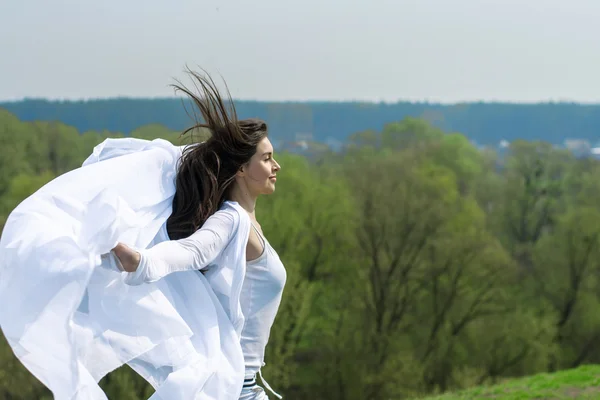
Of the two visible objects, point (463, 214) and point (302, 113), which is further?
point (302, 113)

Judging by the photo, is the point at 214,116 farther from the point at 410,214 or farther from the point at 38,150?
the point at 38,150

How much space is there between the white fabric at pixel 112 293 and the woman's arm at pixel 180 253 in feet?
0.16

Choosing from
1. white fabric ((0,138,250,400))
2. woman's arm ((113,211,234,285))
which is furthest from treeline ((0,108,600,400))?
woman's arm ((113,211,234,285))

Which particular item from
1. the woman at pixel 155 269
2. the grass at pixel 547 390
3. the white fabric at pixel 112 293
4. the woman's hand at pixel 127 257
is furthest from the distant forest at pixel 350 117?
the woman's hand at pixel 127 257

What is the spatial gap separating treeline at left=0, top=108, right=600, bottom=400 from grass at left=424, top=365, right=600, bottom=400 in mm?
14714

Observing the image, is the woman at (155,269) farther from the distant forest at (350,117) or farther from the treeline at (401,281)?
the treeline at (401,281)

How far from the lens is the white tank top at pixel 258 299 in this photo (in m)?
3.78

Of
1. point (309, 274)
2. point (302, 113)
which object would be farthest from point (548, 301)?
point (302, 113)

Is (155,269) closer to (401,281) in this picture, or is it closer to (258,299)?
(258,299)

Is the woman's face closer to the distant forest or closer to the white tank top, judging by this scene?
the white tank top

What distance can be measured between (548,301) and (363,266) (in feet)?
22.5

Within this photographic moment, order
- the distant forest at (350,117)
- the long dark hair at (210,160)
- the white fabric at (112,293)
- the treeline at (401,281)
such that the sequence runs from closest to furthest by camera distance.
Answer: the white fabric at (112,293) < the long dark hair at (210,160) < the treeline at (401,281) < the distant forest at (350,117)

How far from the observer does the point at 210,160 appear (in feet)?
12.5

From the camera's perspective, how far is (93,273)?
10.9ft
